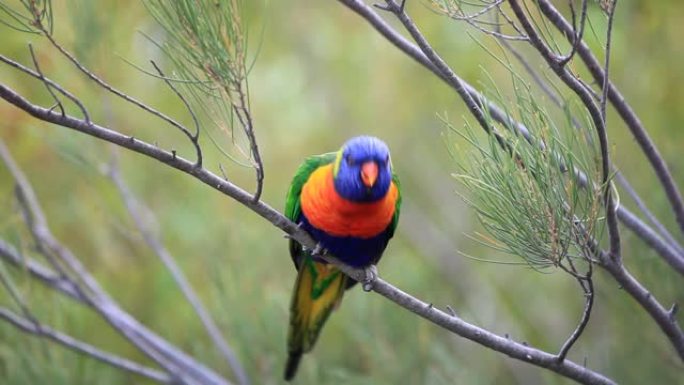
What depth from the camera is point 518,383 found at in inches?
138

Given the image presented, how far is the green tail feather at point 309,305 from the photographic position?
2232 mm

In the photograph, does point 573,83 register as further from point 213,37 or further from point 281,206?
point 281,206

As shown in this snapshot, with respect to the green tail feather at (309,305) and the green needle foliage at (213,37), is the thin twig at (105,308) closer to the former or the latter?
the green tail feather at (309,305)

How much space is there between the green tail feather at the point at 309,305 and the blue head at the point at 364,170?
396 mm

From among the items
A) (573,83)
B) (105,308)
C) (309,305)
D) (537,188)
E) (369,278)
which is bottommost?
(105,308)

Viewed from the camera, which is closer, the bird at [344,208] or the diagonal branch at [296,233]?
the diagonal branch at [296,233]

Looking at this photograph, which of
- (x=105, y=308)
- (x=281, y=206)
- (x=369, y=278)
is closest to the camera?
(x=369, y=278)

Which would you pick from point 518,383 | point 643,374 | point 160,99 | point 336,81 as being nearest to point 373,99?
point 336,81

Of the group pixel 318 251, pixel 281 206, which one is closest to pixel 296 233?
pixel 318 251

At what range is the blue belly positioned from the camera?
1879 mm

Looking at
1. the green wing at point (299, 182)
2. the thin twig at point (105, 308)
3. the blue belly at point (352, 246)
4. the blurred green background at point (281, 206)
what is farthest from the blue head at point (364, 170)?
the thin twig at point (105, 308)

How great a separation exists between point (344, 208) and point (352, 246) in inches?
3.5

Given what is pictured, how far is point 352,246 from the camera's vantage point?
1.93m

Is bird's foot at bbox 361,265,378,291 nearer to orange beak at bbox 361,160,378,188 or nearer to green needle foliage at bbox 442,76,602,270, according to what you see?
orange beak at bbox 361,160,378,188
